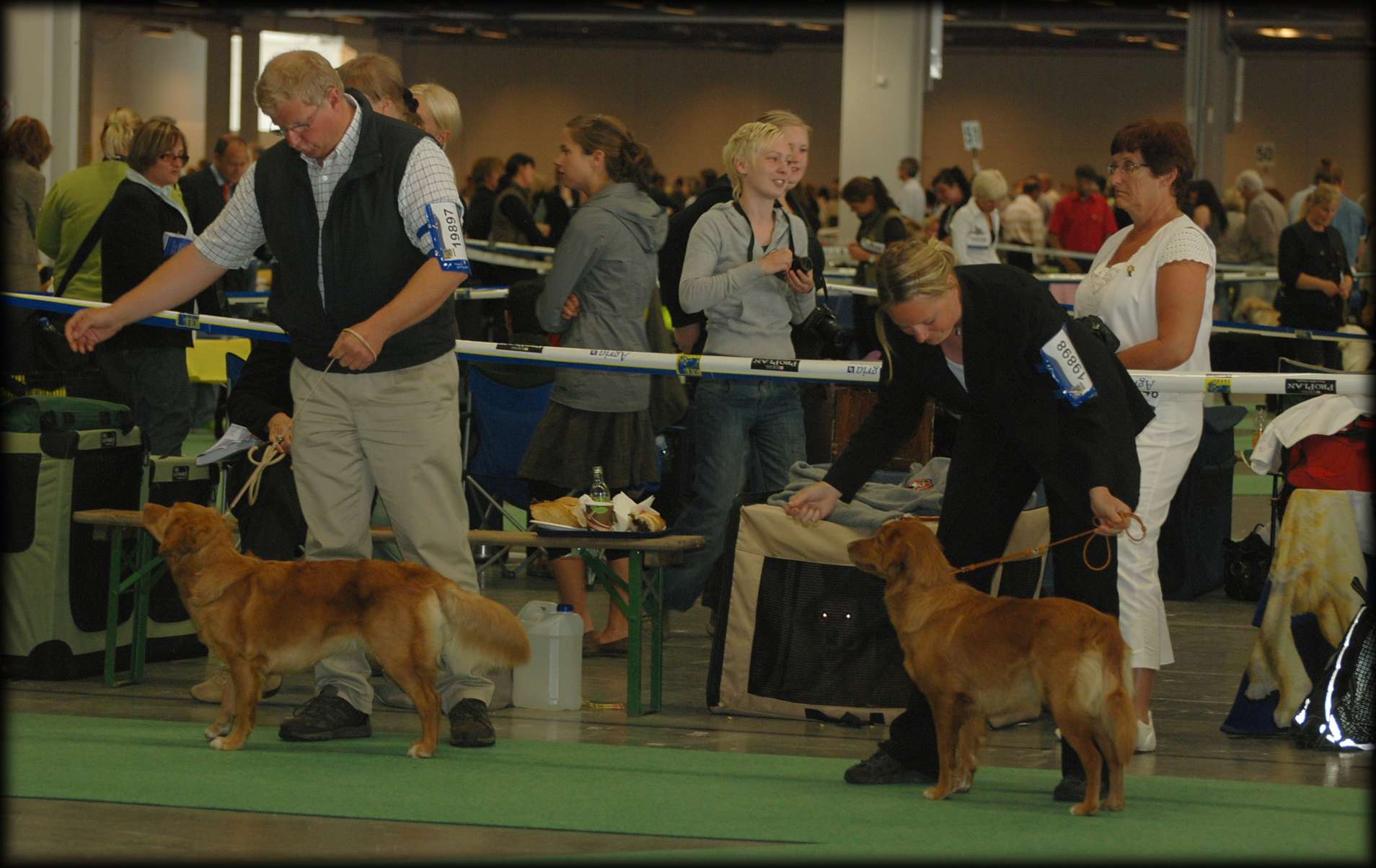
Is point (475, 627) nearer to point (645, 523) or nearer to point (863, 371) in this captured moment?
point (645, 523)

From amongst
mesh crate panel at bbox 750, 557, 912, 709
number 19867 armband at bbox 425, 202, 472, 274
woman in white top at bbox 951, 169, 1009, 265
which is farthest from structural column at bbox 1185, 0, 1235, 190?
number 19867 armband at bbox 425, 202, 472, 274

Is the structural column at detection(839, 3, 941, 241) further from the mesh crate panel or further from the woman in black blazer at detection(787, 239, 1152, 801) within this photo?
the woman in black blazer at detection(787, 239, 1152, 801)

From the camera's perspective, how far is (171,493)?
18.1 feet

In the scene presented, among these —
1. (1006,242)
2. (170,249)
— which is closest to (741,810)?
(170,249)

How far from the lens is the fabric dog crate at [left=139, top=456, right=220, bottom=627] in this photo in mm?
5453

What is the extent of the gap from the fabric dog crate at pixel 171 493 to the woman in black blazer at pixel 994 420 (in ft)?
7.74

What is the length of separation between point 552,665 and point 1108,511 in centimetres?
183

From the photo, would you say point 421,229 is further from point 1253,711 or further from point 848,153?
point 848,153

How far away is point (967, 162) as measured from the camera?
32156 millimetres

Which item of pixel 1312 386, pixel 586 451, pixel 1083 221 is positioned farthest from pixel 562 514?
pixel 1083 221

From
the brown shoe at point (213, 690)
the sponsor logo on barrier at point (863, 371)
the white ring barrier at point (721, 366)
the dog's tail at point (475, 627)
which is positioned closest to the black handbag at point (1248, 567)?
the white ring barrier at point (721, 366)

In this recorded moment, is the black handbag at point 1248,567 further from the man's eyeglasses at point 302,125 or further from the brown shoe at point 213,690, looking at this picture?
the man's eyeglasses at point 302,125

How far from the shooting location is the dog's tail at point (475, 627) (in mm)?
4176

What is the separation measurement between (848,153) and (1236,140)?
47.4 ft
